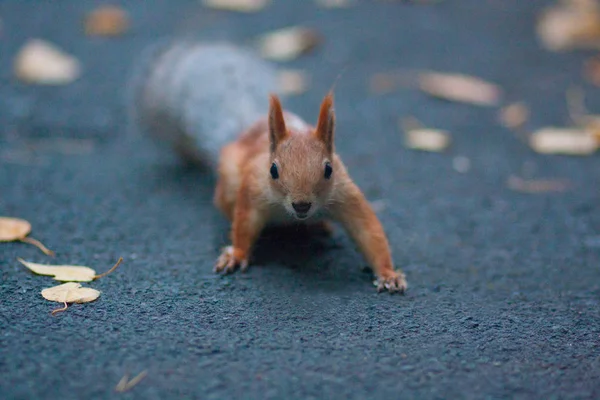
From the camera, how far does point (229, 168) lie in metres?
2.09

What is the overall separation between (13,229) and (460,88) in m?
2.26

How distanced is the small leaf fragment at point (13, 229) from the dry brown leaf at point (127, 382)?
84 centimetres

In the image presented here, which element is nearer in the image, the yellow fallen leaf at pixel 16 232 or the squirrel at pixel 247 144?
the squirrel at pixel 247 144

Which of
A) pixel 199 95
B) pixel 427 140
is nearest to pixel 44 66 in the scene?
pixel 199 95

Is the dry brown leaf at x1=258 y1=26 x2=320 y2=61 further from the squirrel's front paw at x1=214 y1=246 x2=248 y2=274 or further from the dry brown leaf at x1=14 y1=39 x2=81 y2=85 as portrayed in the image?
the squirrel's front paw at x1=214 y1=246 x2=248 y2=274

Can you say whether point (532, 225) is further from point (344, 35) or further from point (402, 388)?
point (344, 35)

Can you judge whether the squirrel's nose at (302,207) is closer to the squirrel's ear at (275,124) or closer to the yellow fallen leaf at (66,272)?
the squirrel's ear at (275,124)

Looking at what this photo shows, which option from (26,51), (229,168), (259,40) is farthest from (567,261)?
(26,51)

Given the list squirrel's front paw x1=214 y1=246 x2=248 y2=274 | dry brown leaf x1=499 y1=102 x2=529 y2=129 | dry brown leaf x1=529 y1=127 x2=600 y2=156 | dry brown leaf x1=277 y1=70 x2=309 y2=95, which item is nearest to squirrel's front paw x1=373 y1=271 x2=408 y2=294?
squirrel's front paw x1=214 y1=246 x2=248 y2=274

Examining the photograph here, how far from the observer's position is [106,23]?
4027 mm

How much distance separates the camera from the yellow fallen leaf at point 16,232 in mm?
A: 1916

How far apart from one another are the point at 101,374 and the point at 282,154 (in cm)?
70

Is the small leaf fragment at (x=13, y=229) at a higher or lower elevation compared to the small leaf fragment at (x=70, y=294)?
higher

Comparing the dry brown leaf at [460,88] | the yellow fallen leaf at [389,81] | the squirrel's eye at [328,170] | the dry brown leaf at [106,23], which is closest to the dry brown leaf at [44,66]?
the dry brown leaf at [106,23]
